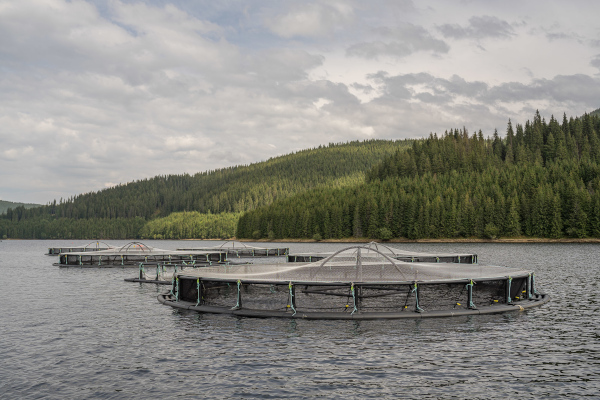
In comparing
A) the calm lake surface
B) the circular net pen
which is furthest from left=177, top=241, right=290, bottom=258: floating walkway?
the circular net pen

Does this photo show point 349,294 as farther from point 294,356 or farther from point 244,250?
point 244,250

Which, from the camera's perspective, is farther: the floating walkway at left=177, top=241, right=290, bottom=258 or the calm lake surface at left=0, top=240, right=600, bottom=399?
the floating walkway at left=177, top=241, right=290, bottom=258

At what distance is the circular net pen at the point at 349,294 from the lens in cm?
3094

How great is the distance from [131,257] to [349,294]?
68123 mm

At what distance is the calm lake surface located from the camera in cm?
1850

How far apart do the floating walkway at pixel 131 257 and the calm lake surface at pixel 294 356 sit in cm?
4619

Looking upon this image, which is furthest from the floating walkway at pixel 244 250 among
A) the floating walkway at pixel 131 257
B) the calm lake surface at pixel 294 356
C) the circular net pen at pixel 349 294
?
the circular net pen at pixel 349 294

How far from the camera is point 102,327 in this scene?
3070 cm

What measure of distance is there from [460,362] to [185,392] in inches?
486

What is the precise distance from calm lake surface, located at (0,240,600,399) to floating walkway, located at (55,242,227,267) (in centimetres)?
4619

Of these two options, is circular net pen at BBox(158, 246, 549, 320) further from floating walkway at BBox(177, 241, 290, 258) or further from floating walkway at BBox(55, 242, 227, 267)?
floating walkway at BBox(177, 241, 290, 258)

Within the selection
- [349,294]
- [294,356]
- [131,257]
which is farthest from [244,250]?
[294,356]

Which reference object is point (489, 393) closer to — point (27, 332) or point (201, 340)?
point (201, 340)

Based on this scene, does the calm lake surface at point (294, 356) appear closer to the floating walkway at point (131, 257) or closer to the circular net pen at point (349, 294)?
the circular net pen at point (349, 294)
